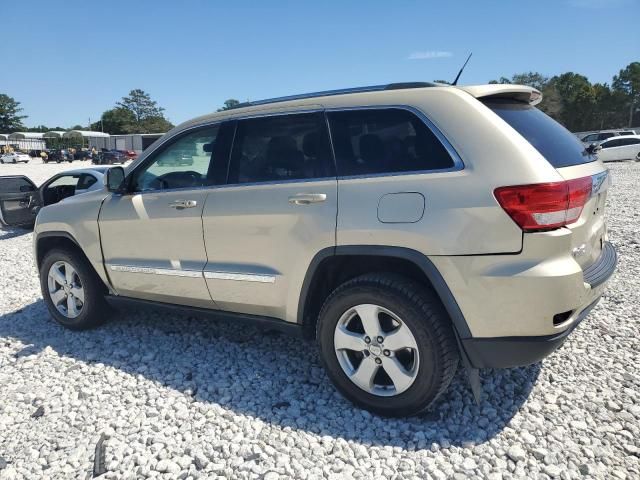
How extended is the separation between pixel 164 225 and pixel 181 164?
493 mm

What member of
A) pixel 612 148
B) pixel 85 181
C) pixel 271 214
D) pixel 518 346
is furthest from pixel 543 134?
pixel 612 148

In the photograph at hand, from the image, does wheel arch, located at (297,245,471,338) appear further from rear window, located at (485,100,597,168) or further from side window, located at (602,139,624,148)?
side window, located at (602,139,624,148)

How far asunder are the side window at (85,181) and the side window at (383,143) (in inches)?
289

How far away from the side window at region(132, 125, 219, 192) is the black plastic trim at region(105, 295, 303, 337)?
0.90 meters

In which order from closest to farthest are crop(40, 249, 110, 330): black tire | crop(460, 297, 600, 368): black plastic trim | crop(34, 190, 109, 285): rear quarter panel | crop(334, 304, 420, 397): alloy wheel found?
crop(460, 297, 600, 368): black plastic trim, crop(334, 304, 420, 397): alloy wheel, crop(34, 190, 109, 285): rear quarter panel, crop(40, 249, 110, 330): black tire

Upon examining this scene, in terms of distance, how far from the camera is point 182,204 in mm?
3320

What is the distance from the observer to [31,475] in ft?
7.94

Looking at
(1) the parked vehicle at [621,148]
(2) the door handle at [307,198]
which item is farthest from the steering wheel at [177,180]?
(1) the parked vehicle at [621,148]

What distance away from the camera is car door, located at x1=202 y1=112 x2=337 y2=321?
2797 mm

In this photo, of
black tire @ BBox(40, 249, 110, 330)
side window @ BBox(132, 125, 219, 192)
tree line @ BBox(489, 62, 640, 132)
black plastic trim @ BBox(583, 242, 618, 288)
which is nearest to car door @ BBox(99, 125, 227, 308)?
side window @ BBox(132, 125, 219, 192)

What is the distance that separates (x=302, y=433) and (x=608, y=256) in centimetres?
214

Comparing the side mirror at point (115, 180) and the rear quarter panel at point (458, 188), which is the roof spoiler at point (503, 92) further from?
the side mirror at point (115, 180)

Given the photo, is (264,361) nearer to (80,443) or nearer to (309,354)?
(309,354)

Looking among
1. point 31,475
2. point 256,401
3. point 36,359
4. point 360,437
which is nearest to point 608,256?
point 360,437
